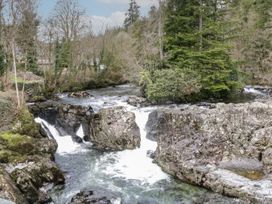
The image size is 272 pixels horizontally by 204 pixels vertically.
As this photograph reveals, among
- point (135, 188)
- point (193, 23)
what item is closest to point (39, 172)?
point (135, 188)

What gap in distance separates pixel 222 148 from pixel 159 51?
1574 centimetres

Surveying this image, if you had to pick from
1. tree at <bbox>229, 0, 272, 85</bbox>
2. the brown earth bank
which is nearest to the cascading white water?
the brown earth bank

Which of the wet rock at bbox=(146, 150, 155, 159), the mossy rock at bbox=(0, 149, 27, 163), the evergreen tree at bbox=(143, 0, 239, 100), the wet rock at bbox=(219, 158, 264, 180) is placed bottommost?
the wet rock at bbox=(146, 150, 155, 159)

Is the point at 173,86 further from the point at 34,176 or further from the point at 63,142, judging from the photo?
the point at 34,176

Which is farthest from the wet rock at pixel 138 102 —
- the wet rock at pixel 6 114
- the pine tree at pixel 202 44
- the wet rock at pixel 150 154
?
the wet rock at pixel 6 114

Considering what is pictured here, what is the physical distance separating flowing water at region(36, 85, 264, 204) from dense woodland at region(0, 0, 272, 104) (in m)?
5.28

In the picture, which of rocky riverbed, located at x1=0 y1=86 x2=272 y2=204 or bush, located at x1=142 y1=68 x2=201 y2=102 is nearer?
rocky riverbed, located at x1=0 y1=86 x2=272 y2=204

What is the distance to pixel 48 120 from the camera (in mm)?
23719

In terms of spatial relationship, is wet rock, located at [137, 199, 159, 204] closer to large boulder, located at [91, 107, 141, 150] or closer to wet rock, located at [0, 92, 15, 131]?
large boulder, located at [91, 107, 141, 150]

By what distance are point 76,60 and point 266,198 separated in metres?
→ 33.7

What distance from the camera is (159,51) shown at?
104 feet

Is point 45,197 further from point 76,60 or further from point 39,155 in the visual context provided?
point 76,60

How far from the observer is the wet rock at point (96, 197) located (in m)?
13.7

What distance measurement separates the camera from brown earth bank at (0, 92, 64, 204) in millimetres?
13875
